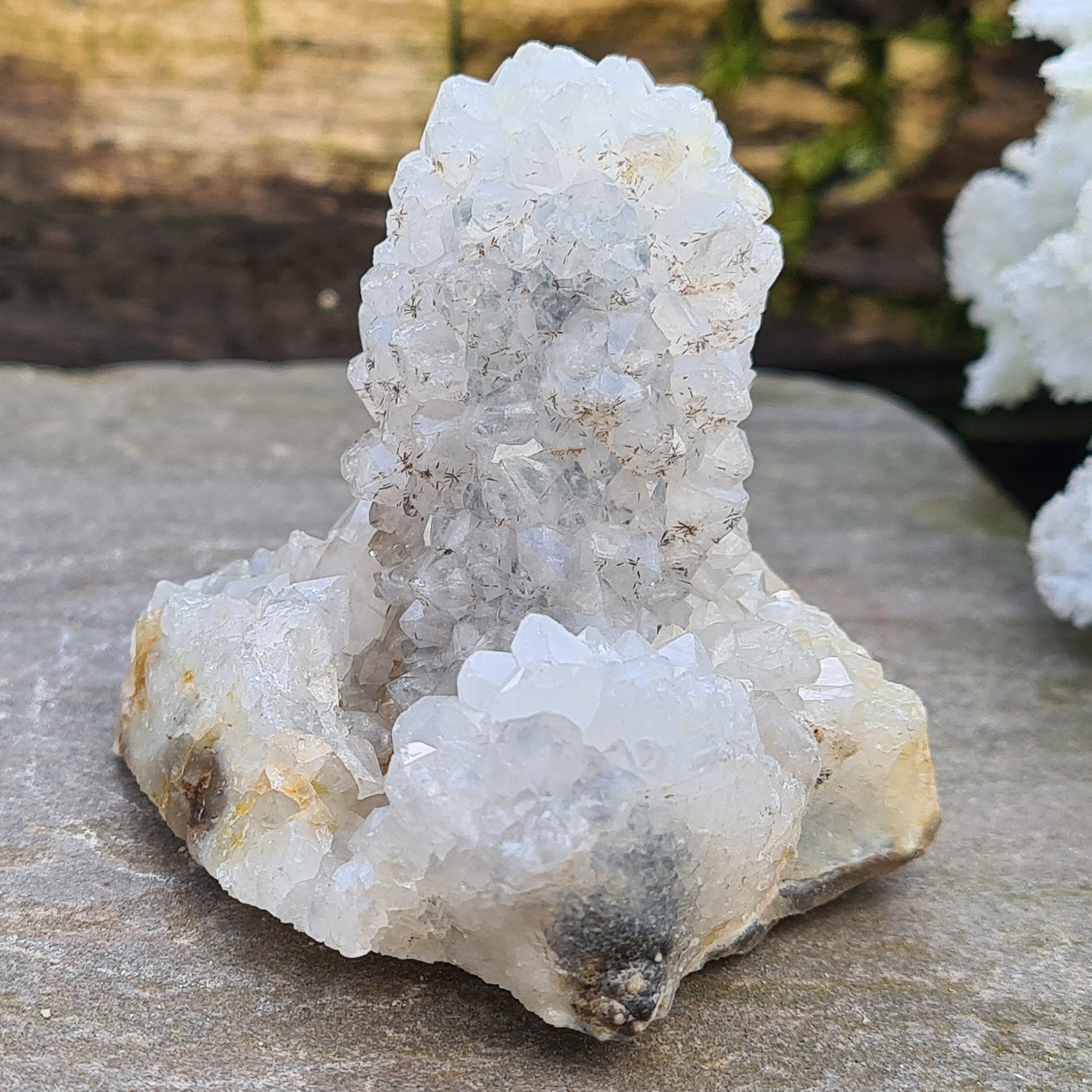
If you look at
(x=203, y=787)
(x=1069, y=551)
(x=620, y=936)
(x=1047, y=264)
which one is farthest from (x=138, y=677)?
(x=1047, y=264)

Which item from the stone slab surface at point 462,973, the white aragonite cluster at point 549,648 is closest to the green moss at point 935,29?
the stone slab surface at point 462,973

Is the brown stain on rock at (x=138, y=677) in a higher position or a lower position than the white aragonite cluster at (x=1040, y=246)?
lower

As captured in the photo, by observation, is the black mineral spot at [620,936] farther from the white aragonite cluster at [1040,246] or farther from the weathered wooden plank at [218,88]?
the weathered wooden plank at [218,88]

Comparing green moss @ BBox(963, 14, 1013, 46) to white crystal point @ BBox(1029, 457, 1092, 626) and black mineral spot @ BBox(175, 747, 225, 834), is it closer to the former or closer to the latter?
white crystal point @ BBox(1029, 457, 1092, 626)

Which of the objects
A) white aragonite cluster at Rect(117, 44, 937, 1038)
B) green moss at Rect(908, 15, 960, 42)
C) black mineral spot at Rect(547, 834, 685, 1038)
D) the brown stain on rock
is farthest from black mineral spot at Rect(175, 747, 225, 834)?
green moss at Rect(908, 15, 960, 42)

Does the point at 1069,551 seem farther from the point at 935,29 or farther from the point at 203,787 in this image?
the point at 935,29

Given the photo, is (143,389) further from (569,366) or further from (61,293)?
(569,366)

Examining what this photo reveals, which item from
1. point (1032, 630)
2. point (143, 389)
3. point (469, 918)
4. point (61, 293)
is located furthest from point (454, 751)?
point (61, 293)
